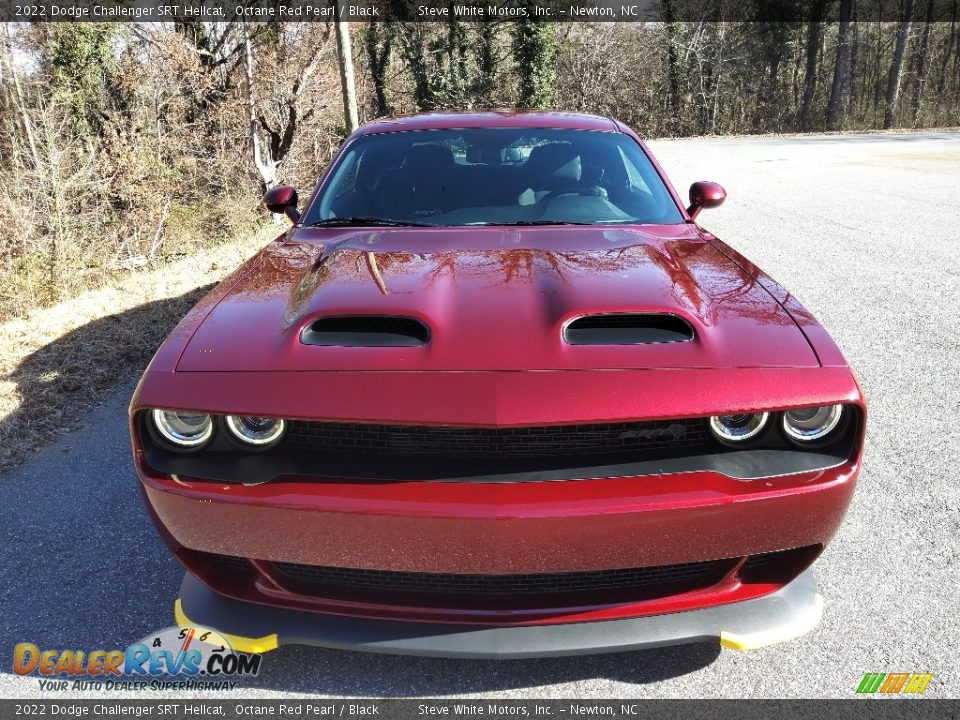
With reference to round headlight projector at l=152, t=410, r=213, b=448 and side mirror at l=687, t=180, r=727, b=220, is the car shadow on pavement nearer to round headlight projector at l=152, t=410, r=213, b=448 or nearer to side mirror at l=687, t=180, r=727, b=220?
round headlight projector at l=152, t=410, r=213, b=448

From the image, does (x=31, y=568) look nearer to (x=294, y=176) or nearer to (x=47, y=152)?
(x=47, y=152)

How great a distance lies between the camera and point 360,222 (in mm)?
2977

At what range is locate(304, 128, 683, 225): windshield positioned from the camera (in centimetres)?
297

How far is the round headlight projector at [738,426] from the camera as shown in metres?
1.84

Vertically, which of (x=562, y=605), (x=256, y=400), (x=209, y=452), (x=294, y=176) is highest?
(x=256, y=400)

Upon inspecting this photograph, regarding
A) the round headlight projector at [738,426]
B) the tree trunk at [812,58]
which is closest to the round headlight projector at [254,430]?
the round headlight projector at [738,426]

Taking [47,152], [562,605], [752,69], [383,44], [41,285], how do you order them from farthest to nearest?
[752,69]
[383,44]
[47,152]
[41,285]
[562,605]

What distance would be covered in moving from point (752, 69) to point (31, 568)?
127 ft

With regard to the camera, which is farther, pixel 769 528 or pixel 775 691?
pixel 775 691

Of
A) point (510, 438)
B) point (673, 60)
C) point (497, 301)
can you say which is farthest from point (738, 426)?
point (673, 60)

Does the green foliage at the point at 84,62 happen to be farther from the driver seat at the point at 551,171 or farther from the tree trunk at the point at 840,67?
the tree trunk at the point at 840,67

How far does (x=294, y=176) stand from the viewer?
53.1 feet

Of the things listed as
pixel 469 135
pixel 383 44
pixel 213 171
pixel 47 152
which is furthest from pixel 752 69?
pixel 469 135

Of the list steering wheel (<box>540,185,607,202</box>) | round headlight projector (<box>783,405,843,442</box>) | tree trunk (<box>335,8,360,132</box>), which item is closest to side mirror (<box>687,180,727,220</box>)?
steering wheel (<box>540,185,607,202</box>)
